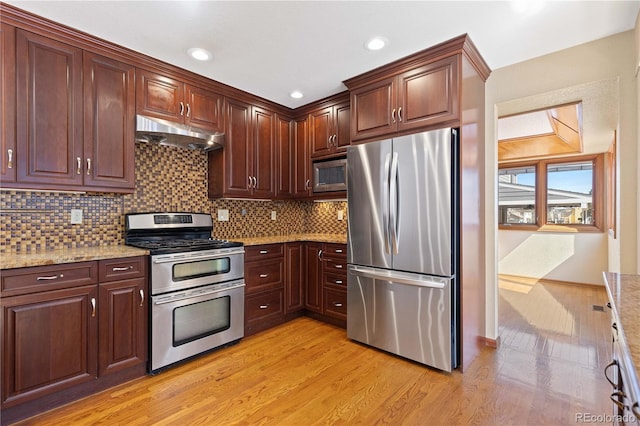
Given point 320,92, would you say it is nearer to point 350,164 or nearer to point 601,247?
point 350,164

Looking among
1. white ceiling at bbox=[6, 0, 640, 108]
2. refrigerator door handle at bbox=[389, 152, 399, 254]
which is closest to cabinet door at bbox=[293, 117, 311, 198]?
white ceiling at bbox=[6, 0, 640, 108]

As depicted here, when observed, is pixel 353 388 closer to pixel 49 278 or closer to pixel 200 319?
pixel 200 319

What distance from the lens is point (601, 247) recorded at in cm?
495

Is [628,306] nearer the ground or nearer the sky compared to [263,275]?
nearer the sky

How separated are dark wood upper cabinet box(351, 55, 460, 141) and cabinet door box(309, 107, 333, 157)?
53 centimetres

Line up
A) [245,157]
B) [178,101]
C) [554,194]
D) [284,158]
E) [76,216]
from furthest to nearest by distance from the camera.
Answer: [554,194] < [284,158] < [245,157] < [178,101] < [76,216]

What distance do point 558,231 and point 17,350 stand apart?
6.90 metres

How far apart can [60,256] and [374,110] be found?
2622 millimetres

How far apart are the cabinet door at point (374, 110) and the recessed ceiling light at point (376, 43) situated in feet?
1.29

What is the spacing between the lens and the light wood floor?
1.83 m

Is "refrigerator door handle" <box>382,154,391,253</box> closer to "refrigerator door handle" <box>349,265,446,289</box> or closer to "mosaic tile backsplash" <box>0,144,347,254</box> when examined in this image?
"refrigerator door handle" <box>349,265,446,289</box>

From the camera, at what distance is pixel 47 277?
1860 millimetres

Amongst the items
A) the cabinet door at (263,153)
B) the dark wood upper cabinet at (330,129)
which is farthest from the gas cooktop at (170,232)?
the dark wood upper cabinet at (330,129)

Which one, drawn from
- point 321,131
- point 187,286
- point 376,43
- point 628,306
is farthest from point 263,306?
point 628,306
